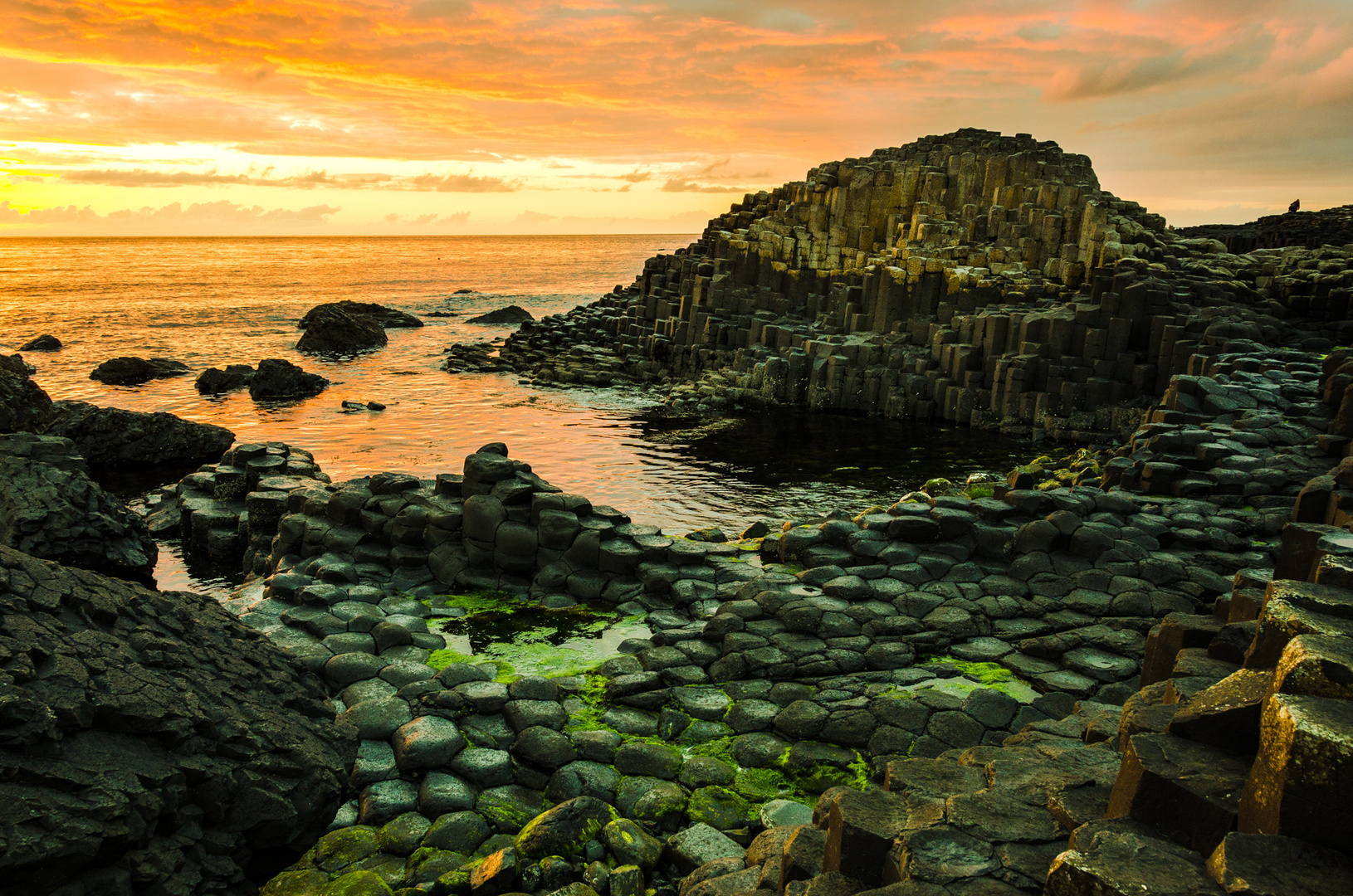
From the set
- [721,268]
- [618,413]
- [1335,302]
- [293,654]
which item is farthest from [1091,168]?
[293,654]

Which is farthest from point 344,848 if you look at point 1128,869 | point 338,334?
point 338,334

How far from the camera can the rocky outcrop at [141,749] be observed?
188 inches

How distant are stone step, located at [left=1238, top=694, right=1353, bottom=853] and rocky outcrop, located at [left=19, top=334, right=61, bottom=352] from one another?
5948cm

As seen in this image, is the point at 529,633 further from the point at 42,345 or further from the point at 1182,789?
the point at 42,345

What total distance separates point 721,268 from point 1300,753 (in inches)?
1563

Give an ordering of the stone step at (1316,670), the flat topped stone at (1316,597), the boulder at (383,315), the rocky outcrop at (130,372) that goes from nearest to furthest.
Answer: the stone step at (1316,670) → the flat topped stone at (1316,597) → the rocky outcrop at (130,372) → the boulder at (383,315)

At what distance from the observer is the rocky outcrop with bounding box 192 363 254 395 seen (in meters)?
35.1

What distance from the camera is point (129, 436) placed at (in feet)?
76.7

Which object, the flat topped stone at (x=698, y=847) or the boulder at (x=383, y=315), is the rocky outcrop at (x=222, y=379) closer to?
the boulder at (x=383, y=315)

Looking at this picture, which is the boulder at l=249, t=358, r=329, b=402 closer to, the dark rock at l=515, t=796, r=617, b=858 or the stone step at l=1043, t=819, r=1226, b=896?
the dark rock at l=515, t=796, r=617, b=858

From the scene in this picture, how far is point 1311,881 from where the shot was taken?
3.12 m

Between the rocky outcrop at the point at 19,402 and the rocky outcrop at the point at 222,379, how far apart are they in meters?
12.9

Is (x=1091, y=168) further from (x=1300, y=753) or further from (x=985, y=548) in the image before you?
(x=1300, y=753)

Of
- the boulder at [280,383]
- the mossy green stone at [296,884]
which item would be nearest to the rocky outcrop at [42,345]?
the boulder at [280,383]
